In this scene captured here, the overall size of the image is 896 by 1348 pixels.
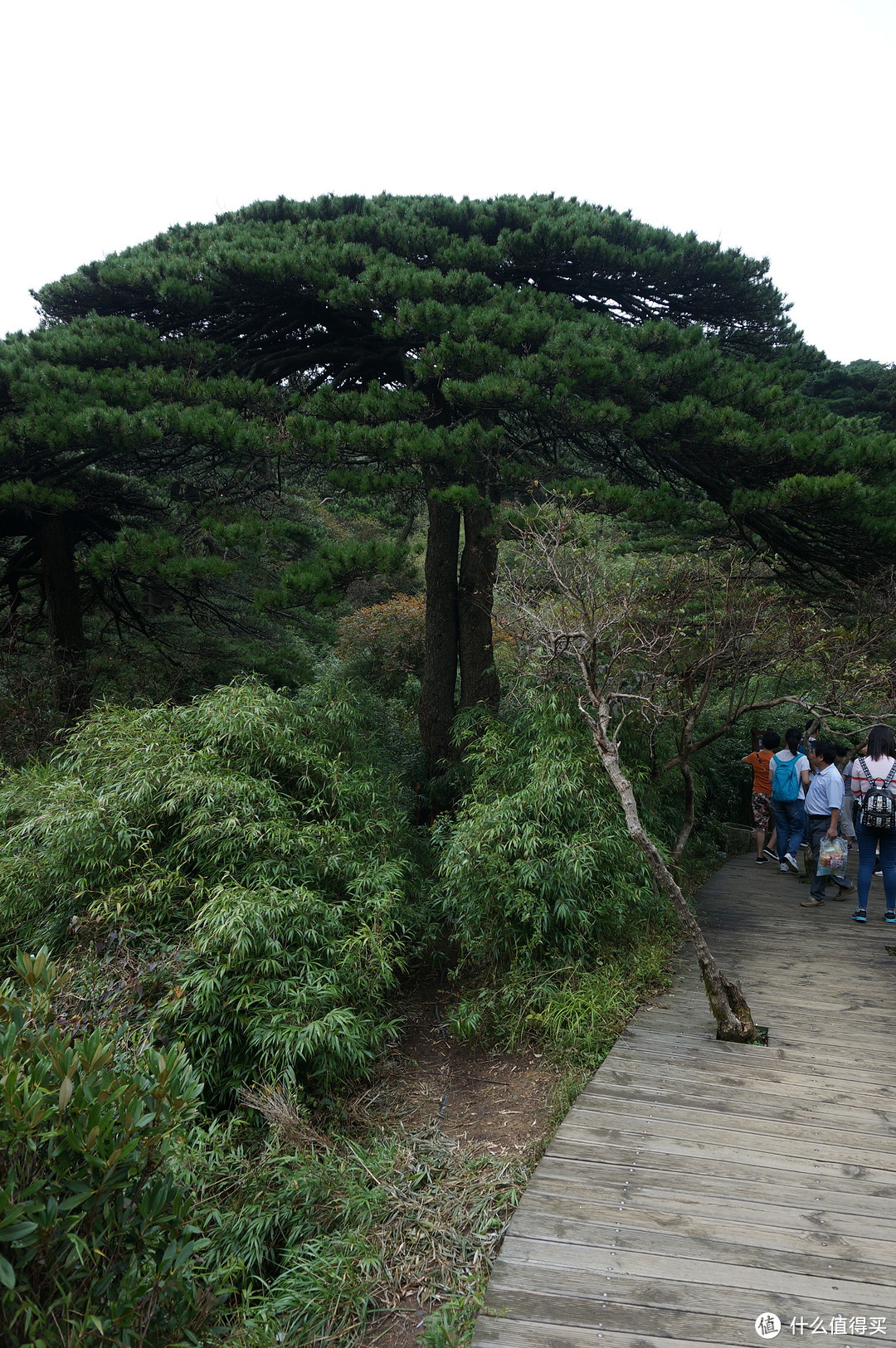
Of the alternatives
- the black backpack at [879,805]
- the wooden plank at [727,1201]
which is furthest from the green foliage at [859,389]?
the wooden plank at [727,1201]

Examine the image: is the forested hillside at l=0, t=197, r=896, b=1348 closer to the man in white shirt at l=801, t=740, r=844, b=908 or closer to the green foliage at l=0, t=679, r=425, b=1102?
the green foliage at l=0, t=679, r=425, b=1102

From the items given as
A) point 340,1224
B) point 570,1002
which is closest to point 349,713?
point 570,1002

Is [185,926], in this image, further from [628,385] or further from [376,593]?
[376,593]

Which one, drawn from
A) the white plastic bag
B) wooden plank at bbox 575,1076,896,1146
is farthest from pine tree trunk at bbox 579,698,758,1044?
the white plastic bag

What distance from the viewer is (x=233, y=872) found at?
4352 millimetres

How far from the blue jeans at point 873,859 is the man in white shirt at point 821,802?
358 millimetres

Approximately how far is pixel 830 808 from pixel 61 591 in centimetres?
761

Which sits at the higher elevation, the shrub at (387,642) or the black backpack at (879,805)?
the shrub at (387,642)

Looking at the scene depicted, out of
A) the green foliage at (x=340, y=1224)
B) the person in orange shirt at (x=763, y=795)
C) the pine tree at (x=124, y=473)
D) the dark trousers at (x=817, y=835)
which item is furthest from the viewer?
the person in orange shirt at (x=763, y=795)

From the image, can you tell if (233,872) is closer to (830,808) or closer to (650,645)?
(650,645)

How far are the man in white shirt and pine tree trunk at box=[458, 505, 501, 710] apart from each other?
300cm

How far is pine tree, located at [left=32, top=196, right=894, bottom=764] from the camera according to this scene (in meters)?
5.96

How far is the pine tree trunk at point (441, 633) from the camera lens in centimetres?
806

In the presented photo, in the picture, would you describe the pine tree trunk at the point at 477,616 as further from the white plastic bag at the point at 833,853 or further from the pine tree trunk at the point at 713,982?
the pine tree trunk at the point at 713,982
